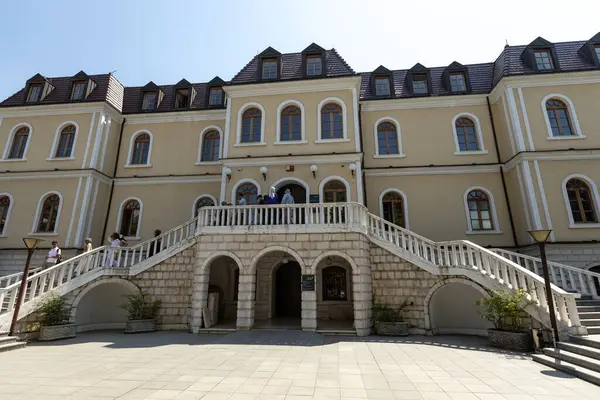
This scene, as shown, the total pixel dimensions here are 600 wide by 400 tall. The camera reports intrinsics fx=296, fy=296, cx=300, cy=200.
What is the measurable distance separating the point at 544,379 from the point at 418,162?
11.6 meters

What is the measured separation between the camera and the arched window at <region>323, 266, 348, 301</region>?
1402 cm

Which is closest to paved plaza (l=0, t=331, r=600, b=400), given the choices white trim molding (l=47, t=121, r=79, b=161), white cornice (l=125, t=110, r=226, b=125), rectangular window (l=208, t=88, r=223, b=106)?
white trim molding (l=47, t=121, r=79, b=161)

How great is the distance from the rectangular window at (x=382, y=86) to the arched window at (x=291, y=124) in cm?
557

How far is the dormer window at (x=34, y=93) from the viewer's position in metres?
18.0

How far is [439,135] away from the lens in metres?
16.3

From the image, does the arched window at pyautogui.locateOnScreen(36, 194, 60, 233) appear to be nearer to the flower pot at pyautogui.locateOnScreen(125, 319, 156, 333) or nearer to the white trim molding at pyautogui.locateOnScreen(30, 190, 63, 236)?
the white trim molding at pyautogui.locateOnScreen(30, 190, 63, 236)

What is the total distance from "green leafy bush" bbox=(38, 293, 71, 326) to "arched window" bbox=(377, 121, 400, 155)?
51.4 feet

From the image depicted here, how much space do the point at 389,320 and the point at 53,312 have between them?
11791 mm

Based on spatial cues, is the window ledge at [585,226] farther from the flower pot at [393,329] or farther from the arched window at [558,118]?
the flower pot at [393,329]

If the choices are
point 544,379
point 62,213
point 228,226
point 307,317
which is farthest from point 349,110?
point 62,213

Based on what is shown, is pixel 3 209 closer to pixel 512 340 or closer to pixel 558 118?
pixel 512 340

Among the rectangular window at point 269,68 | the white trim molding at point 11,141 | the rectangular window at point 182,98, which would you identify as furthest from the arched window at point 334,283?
the white trim molding at point 11,141

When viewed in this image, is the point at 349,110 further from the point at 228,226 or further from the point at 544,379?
the point at 544,379

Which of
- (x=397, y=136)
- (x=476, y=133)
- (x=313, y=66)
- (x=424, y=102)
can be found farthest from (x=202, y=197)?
(x=476, y=133)
